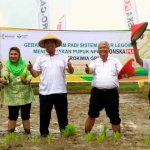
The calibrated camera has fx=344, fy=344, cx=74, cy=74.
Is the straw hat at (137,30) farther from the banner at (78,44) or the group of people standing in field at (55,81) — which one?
the banner at (78,44)

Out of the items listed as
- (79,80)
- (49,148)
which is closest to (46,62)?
(49,148)

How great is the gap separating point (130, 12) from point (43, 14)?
180 inches

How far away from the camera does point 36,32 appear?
1487 cm

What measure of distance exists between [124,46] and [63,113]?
10149 mm

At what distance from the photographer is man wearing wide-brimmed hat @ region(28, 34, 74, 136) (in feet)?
17.5

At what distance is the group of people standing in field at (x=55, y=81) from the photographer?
534 centimetres

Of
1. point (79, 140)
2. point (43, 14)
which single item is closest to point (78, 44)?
point (43, 14)

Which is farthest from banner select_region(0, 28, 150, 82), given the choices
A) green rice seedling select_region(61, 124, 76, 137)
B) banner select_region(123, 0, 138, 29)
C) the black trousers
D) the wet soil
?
green rice seedling select_region(61, 124, 76, 137)

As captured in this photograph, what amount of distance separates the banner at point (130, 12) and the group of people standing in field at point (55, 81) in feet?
41.6

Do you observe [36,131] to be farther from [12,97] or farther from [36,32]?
[36,32]

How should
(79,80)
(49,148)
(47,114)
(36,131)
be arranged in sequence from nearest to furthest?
1. (49,148)
2. (47,114)
3. (36,131)
4. (79,80)

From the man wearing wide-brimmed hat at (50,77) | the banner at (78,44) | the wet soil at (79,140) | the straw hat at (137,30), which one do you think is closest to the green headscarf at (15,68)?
the man wearing wide-brimmed hat at (50,77)

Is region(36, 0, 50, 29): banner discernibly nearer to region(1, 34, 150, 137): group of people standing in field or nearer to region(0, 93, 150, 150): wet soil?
region(0, 93, 150, 150): wet soil

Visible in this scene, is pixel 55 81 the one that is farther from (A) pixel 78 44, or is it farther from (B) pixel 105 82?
(A) pixel 78 44
